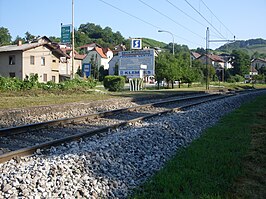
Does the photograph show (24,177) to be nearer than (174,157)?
Yes

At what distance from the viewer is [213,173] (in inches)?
226

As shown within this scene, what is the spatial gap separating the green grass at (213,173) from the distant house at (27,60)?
4531cm

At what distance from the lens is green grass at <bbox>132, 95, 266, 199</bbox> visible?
193 inches

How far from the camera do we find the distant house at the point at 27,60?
163 feet

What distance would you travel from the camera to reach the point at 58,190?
4508mm

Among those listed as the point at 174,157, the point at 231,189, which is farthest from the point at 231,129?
the point at 231,189

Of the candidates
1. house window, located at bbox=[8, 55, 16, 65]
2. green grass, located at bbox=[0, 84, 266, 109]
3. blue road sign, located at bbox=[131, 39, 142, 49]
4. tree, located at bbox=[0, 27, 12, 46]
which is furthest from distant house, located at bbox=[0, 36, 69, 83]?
tree, located at bbox=[0, 27, 12, 46]

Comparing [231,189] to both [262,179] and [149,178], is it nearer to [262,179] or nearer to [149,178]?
[262,179]

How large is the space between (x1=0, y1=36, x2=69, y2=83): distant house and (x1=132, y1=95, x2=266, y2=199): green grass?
45.3 m

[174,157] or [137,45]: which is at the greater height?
[137,45]

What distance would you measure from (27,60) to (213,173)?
1913 inches

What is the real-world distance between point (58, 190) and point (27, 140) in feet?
13.5

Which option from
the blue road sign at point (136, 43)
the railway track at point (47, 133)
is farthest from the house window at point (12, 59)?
the railway track at point (47, 133)

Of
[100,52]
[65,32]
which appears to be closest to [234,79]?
[100,52]
